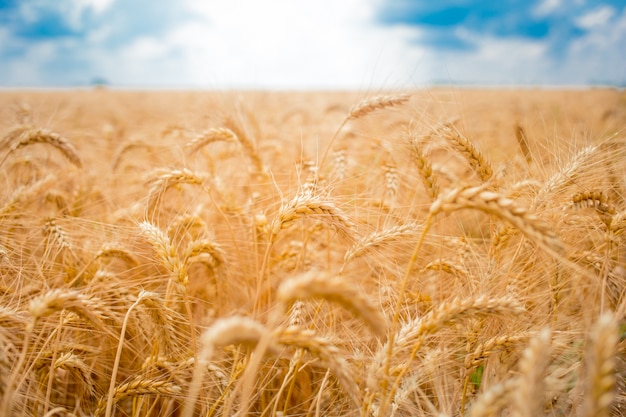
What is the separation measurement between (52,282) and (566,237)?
2538 millimetres

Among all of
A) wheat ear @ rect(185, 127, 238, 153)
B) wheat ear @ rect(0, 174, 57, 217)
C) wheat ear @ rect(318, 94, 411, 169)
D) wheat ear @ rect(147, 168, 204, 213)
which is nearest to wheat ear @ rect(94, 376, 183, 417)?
wheat ear @ rect(147, 168, 204, 213)

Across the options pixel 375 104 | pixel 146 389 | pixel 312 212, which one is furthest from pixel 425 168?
pixel 146 389

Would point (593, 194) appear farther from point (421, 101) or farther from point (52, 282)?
point (52, 282)

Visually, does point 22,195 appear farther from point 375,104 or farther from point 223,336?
point 375,104

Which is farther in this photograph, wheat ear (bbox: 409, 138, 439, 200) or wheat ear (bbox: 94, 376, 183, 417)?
wheat ear (bbox: 409, 138, 439, 200)

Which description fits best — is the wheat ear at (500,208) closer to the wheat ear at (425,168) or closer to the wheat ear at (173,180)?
the wheat ear at (425,168)

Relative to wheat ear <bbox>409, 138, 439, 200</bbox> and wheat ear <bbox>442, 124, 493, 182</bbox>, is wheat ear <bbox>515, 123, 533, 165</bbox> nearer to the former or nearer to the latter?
wheat ear <bbox>442, 124, 493, 182</bbox>

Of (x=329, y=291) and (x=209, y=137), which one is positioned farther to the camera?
(x=209, y=137)

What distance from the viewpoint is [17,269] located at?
156 cm

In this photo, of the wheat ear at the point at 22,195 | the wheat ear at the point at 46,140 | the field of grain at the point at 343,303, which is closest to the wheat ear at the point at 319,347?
the field of grain at the point at 343,303

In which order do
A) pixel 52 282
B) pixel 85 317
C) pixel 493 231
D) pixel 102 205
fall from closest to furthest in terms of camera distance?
pixel 85 317 < pixel 493 231 < pixel 52 282 < pixel 102 205

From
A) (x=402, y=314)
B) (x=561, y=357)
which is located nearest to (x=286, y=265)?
(x=402, y=314)

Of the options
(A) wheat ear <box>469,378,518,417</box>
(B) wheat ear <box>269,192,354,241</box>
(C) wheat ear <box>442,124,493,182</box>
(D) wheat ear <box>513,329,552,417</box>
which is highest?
(C) wheat ear <box>442,124,493,182</box>

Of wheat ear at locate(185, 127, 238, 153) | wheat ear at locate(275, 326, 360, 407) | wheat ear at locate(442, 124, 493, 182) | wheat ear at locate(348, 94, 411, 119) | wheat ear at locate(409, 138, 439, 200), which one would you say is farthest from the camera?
wheat ear at locate(185, 127, 238, 153)
